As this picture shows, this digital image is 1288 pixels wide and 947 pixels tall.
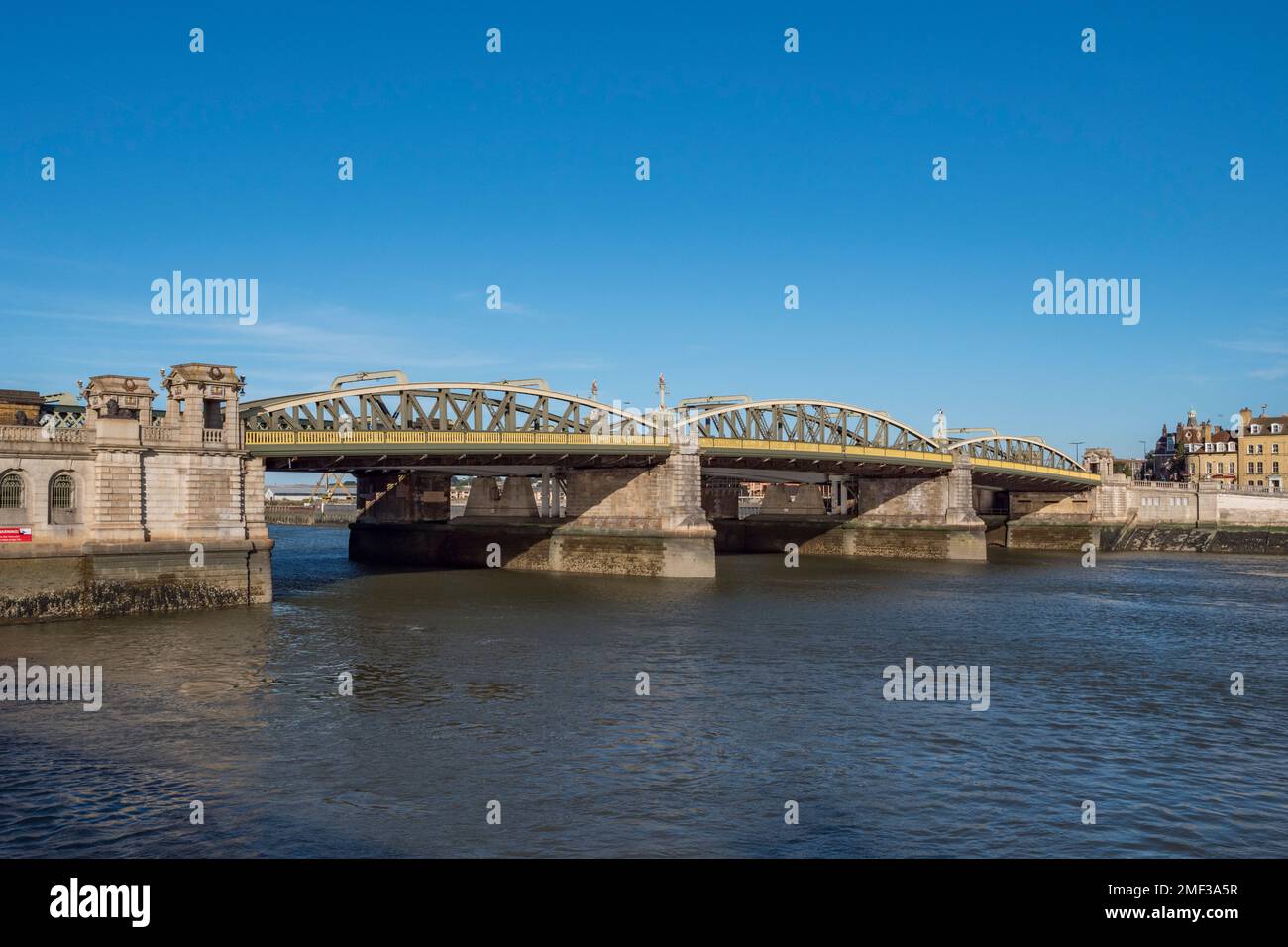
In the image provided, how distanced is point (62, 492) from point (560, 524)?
4070 centimetres

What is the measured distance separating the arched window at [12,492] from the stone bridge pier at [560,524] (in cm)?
4019

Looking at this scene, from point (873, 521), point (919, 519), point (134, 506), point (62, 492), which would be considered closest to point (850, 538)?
point (873, 521)

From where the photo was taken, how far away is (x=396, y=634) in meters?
44.8

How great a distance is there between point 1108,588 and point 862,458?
83.9 ft

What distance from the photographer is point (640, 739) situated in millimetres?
26266

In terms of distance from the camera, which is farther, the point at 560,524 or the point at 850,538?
the point at 850,538

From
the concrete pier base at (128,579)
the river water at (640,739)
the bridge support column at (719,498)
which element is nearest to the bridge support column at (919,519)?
the bridge support column at (719,498)

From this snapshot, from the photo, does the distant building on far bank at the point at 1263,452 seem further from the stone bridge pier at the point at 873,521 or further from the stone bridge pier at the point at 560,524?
the stone bridge pier at the point at 560,524

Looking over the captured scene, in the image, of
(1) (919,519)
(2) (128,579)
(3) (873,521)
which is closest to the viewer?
(2) (128,579)

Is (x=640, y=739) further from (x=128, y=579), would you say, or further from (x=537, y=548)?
(x=537, y=548)

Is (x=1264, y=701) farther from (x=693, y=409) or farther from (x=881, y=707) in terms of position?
(x=693, y=409)

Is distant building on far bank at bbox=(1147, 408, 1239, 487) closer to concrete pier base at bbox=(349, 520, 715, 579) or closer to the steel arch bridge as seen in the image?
the steel arch bridge

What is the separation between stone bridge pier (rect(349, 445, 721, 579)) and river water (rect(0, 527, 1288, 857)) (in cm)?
2208
